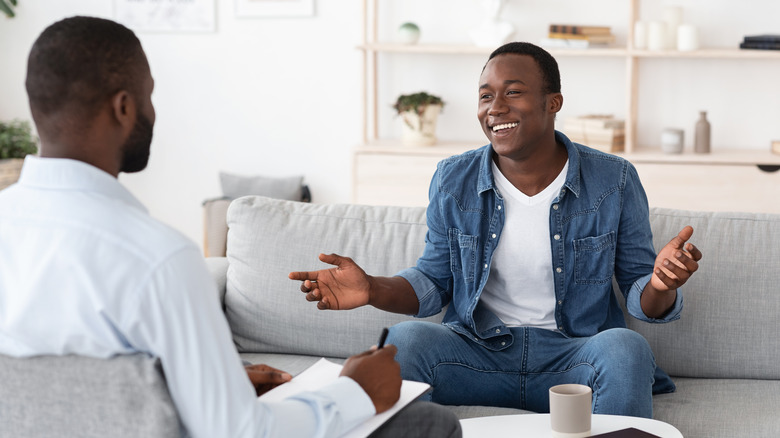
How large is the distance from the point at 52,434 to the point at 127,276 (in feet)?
0.68

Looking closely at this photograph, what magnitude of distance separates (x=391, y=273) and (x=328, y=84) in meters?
2.33

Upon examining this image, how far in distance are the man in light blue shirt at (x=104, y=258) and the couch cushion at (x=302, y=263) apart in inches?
40.7

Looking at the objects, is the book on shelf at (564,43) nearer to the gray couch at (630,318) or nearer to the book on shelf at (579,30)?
the book on shelf at (579,30)

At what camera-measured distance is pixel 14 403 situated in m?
1.03

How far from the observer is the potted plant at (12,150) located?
165 inches

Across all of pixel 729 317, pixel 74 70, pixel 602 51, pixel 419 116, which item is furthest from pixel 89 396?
pixel 602 51

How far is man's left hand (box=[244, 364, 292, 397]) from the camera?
4.55 ft

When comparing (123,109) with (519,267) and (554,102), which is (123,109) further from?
(554,102)

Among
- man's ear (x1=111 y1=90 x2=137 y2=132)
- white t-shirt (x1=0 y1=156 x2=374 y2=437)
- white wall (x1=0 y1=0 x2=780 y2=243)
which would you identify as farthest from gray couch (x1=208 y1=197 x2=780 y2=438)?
white wall (x1=0 y1=0 x2=780 y2=243)

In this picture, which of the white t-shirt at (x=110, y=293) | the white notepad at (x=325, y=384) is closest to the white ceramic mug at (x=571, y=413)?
the white notepad at (x=325, y=384)

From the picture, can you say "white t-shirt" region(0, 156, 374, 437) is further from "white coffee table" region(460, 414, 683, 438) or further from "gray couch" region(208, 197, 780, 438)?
"gray couch" region(208, 197, 780, 438)

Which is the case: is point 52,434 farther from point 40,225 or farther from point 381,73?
point 381,73

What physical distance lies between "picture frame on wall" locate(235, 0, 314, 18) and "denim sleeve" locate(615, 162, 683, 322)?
2.63m

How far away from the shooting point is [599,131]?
3.87m
